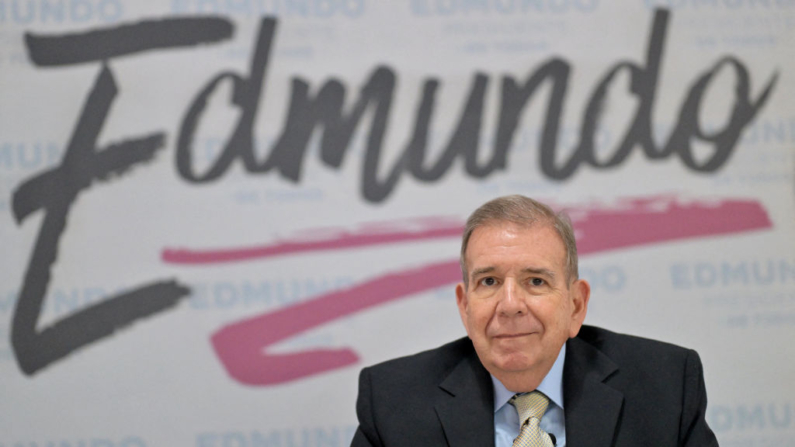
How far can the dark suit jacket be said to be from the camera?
1.67 m

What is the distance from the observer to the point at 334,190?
2.61 metres

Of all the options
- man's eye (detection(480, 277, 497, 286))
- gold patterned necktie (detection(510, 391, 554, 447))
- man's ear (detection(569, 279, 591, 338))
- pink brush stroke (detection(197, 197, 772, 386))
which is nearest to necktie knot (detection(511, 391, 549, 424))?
gold patterned necktie (detection(510, 391, 554, 447))

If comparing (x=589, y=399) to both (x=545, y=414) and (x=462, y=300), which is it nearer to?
(x=545, y=414)

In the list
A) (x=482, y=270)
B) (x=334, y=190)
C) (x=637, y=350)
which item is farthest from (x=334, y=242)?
(x=637, y=350)

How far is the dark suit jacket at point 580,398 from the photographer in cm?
167

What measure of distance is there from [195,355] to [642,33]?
1.92m

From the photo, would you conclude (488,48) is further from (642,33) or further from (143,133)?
(143,133)

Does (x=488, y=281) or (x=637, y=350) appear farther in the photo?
(x=637, y=350)

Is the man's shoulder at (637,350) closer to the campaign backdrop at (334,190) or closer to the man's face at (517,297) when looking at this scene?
the man's face at (517,297)

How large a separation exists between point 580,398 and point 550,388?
7 cm

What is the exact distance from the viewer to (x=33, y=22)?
103 inches

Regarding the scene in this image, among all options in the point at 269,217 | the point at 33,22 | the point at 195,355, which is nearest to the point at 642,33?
the point at 269,217

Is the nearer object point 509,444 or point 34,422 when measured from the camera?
point 509,444

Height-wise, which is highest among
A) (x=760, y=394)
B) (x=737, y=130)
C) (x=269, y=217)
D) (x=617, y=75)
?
(x=617, y=75)
